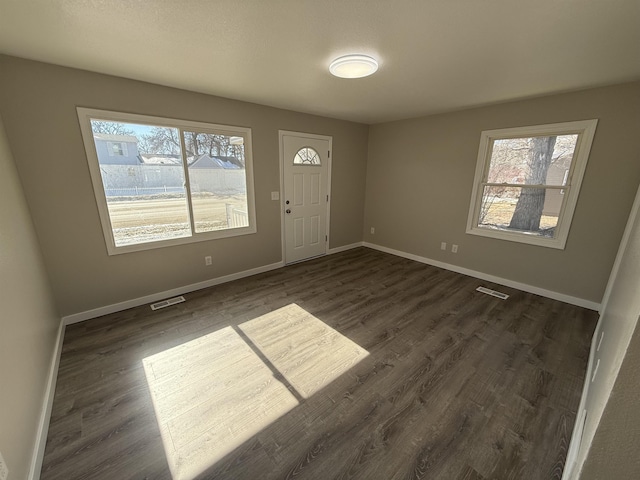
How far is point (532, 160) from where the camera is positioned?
3193 millimetres

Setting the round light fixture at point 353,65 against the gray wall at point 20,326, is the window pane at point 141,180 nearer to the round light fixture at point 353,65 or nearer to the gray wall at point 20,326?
the gray wall at point 20,326

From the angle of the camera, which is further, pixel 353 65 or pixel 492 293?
pixel 492 293

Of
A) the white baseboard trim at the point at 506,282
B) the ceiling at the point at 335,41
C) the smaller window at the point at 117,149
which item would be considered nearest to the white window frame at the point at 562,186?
the ceiling at the point at 335,41

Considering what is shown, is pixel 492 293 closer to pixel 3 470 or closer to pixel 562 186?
pixel 562 186

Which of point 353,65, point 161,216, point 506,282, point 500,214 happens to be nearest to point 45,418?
point 161,216

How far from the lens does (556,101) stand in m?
2.88

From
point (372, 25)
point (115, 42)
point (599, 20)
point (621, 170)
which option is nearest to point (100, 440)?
point (115, 42)

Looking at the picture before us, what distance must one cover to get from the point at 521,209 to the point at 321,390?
11.3 feet

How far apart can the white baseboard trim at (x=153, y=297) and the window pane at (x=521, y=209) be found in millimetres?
3419

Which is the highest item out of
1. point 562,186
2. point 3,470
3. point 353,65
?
point 353,65

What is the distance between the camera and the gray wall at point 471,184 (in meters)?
2.63

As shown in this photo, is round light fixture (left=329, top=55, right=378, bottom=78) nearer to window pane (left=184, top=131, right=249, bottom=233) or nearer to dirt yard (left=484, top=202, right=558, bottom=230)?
window pane (left=184, top=131, right=249, bottom=233)

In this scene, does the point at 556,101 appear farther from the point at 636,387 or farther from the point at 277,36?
the point at 636,387

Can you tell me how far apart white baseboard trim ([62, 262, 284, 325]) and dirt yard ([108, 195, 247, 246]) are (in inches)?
26.8
